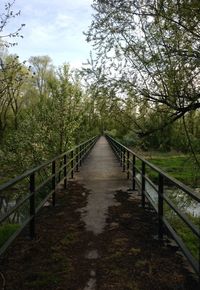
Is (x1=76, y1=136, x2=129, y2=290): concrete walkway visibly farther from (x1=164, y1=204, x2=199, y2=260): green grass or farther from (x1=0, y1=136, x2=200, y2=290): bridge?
(x1=164, y1=204, x2=199, y2=260): green grass

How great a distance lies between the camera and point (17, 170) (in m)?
21.2

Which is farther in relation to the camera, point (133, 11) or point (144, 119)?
point (144, 119)

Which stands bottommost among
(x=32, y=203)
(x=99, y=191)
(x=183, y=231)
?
(x=183, y=231)

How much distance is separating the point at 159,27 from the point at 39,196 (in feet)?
26.8

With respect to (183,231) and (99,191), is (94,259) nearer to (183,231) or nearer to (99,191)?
(183,231)

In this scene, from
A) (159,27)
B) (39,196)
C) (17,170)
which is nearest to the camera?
(159,27)

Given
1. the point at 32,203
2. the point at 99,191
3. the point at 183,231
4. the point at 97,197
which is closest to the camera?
the point at 32,203

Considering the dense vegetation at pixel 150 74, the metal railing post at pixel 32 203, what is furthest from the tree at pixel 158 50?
the metal railing post at pixel 32 203

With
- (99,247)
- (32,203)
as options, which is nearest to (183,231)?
(99,247)

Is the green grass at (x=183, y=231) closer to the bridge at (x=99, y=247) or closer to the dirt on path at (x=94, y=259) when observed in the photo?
the bridge at (x=99, y=247)

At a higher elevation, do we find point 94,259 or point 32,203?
point 32,203

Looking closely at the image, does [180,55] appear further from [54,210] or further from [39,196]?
[39,196]

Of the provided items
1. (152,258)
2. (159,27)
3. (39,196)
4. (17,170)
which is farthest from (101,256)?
(17,170)

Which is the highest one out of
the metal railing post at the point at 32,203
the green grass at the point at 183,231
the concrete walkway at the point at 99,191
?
the metal railing post at the point at 32,203
